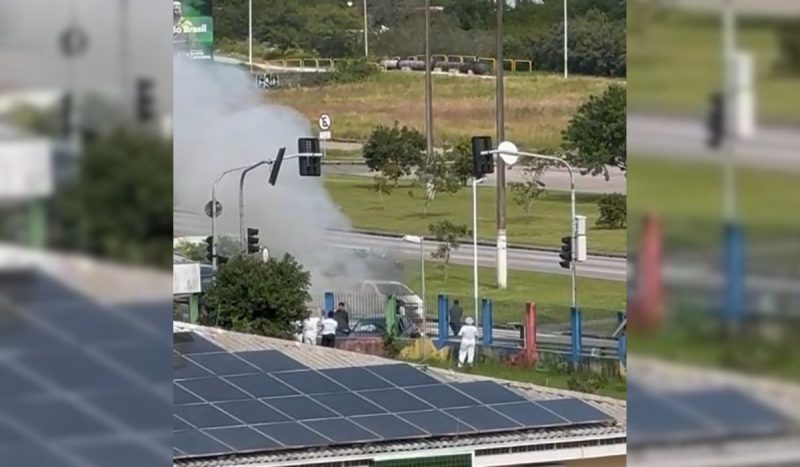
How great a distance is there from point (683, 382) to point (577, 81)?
6.14ft

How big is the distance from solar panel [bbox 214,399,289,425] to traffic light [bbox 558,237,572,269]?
91 centimetres

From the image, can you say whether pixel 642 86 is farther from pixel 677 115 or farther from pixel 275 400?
pixel 275 400

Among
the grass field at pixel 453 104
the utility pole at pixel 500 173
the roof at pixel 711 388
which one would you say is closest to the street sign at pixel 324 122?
the grass field at pixel 453 104

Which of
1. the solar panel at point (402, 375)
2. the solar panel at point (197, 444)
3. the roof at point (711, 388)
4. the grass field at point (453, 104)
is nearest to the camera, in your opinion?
the roof at point (711, 388)

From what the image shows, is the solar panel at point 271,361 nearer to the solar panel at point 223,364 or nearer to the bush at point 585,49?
the solar panel at point 223,364

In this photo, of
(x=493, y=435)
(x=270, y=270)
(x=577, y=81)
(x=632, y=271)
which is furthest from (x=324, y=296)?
(x=632, y=271)

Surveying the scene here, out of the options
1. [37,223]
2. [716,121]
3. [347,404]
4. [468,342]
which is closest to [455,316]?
[468,342]

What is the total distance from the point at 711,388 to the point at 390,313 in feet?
5.95

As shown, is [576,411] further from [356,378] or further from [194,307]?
[194,307]

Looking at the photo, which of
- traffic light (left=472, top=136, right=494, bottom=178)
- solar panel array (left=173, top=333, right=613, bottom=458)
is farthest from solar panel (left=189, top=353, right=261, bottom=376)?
traffic light (left=472, top=136, right=494, bottom=178)

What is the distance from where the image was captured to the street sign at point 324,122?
3.40m

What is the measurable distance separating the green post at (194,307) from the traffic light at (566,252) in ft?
3.35

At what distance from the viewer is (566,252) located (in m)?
3.61

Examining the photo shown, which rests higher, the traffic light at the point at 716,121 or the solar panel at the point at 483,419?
the traffic light at the point at 716,121
